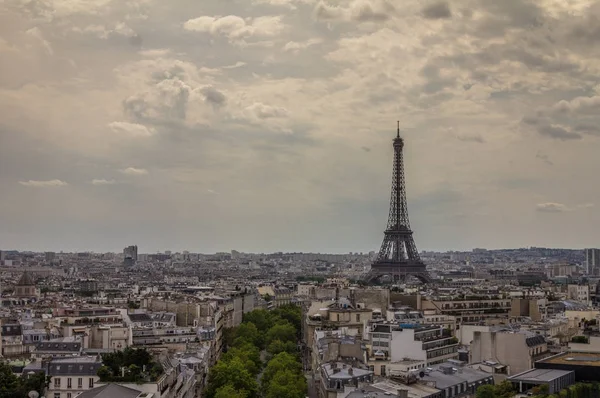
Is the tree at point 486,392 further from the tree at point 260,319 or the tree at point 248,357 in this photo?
the tree at point 260,319

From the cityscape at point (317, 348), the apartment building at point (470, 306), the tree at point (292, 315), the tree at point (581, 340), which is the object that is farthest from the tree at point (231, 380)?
the tree at point (292, 315)

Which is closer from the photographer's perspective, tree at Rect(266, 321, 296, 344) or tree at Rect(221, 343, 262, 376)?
tree at Rect(221, 343, 262, 376)

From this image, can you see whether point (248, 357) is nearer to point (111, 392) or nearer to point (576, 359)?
point (576, 359)

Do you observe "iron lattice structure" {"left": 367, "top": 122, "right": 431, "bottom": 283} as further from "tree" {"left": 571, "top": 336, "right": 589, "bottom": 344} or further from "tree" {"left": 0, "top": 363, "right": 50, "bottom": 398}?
"tree" {"left": 0, "top": 363, "right": 50, "bottom": 398}

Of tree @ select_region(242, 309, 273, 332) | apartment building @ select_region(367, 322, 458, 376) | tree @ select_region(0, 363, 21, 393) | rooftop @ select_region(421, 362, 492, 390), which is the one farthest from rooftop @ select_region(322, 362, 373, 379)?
tree @ select_region(242, 309, 273, 332)


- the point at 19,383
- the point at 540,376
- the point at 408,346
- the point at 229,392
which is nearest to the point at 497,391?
the point at 540,376
